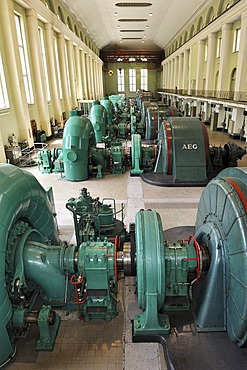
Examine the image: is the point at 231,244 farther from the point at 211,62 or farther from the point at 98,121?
the point at 211,62

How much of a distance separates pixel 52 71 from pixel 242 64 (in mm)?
9632

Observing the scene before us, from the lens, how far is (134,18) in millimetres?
23750

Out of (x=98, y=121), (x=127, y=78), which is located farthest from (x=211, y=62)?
(x=127, y=78)

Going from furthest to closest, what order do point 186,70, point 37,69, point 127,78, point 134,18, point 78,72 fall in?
point 127,78, point 186,70, point 134,18, point 78,72, point 37,69

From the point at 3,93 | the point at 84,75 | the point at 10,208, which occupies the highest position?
the point at 84,75

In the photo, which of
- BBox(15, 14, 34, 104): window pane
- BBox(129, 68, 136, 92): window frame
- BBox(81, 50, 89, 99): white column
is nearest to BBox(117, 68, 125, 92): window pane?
BBox(129, 68, 136, 92): window frame

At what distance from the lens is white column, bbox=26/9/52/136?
11.9 m

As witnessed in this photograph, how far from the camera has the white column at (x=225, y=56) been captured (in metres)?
14.7

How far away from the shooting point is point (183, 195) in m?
6.46

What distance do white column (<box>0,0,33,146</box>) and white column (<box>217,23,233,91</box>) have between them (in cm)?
1083

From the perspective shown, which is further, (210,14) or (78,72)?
(78,72)

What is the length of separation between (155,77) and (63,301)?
135 feet

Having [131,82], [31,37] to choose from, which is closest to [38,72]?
[31,37]

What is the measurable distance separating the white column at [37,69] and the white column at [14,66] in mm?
2269
